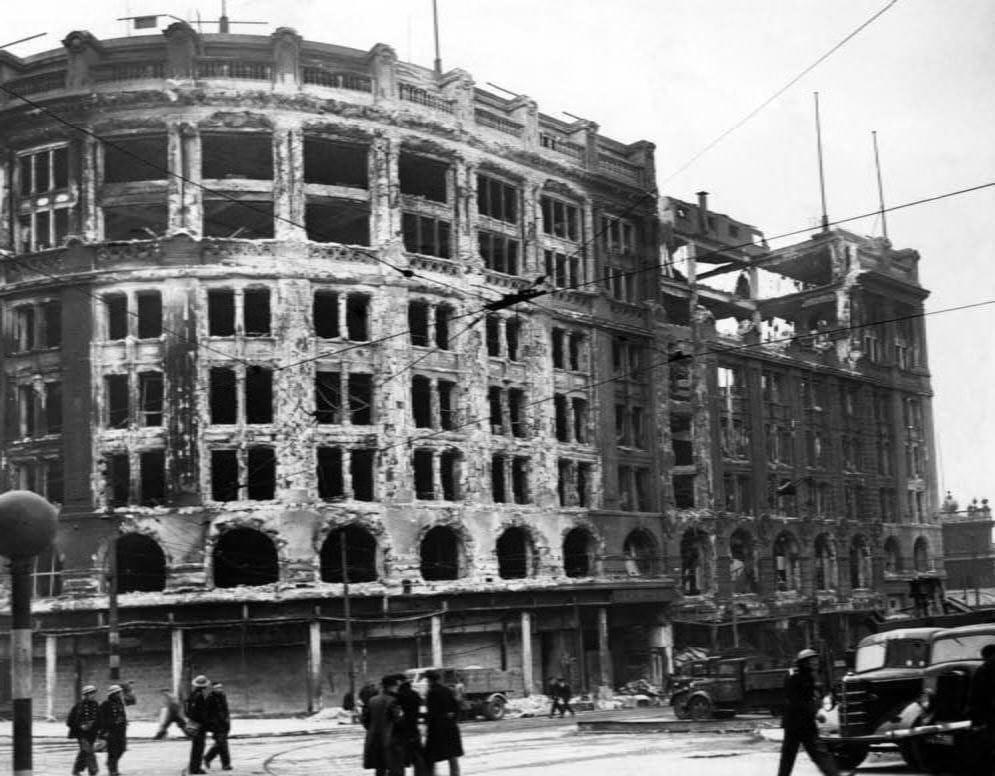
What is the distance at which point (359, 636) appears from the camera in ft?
145

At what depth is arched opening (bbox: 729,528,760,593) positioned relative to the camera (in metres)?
60.0

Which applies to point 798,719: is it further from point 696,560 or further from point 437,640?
point 696,560

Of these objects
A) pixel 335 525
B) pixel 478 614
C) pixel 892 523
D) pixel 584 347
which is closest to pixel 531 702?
pixel 478 614

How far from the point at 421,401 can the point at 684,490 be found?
53.6ft

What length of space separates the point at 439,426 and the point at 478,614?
286 inches

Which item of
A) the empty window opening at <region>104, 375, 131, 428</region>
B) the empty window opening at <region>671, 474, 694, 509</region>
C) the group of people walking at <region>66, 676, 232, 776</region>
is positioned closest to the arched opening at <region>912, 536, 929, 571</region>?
the empty window opening at <region>671, 474, 694, 509</region>

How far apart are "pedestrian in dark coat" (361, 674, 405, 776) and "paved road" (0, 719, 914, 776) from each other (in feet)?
10.1

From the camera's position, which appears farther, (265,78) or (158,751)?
(265,78)

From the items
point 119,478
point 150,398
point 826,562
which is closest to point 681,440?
point 826,562

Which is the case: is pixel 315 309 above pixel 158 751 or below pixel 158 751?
above

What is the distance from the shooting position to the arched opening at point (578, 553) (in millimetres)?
52500

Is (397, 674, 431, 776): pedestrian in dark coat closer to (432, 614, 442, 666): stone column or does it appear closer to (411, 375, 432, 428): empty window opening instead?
(432, 614, 442, 666): stone column

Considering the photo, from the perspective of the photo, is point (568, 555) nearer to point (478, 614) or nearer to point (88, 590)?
point (478, 614)

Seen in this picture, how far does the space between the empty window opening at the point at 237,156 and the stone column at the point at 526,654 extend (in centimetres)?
1939
